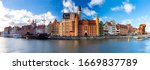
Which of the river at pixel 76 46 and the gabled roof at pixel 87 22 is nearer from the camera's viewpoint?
the river at pixel 76 46

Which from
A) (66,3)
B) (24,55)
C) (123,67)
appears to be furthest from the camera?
(66,3)

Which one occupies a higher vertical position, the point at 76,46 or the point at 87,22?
the point at 87,22

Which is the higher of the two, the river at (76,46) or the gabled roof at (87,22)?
the gabled roof at (87,22)

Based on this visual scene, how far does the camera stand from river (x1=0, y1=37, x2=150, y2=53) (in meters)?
3.91

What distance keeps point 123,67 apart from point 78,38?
2.38 feet

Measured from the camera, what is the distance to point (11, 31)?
164 inches

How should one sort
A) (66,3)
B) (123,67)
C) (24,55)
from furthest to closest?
(66,3)
(24,55)
(123,67)

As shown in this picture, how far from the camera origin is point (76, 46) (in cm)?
397

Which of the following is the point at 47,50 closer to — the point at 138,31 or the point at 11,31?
the point at 11,31

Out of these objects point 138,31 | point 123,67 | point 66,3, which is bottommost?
point 123,67

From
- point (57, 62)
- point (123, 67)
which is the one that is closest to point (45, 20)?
point (57, 62)

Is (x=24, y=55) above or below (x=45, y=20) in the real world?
below

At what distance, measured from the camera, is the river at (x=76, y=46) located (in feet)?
12.8

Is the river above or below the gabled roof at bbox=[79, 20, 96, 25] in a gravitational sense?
below
